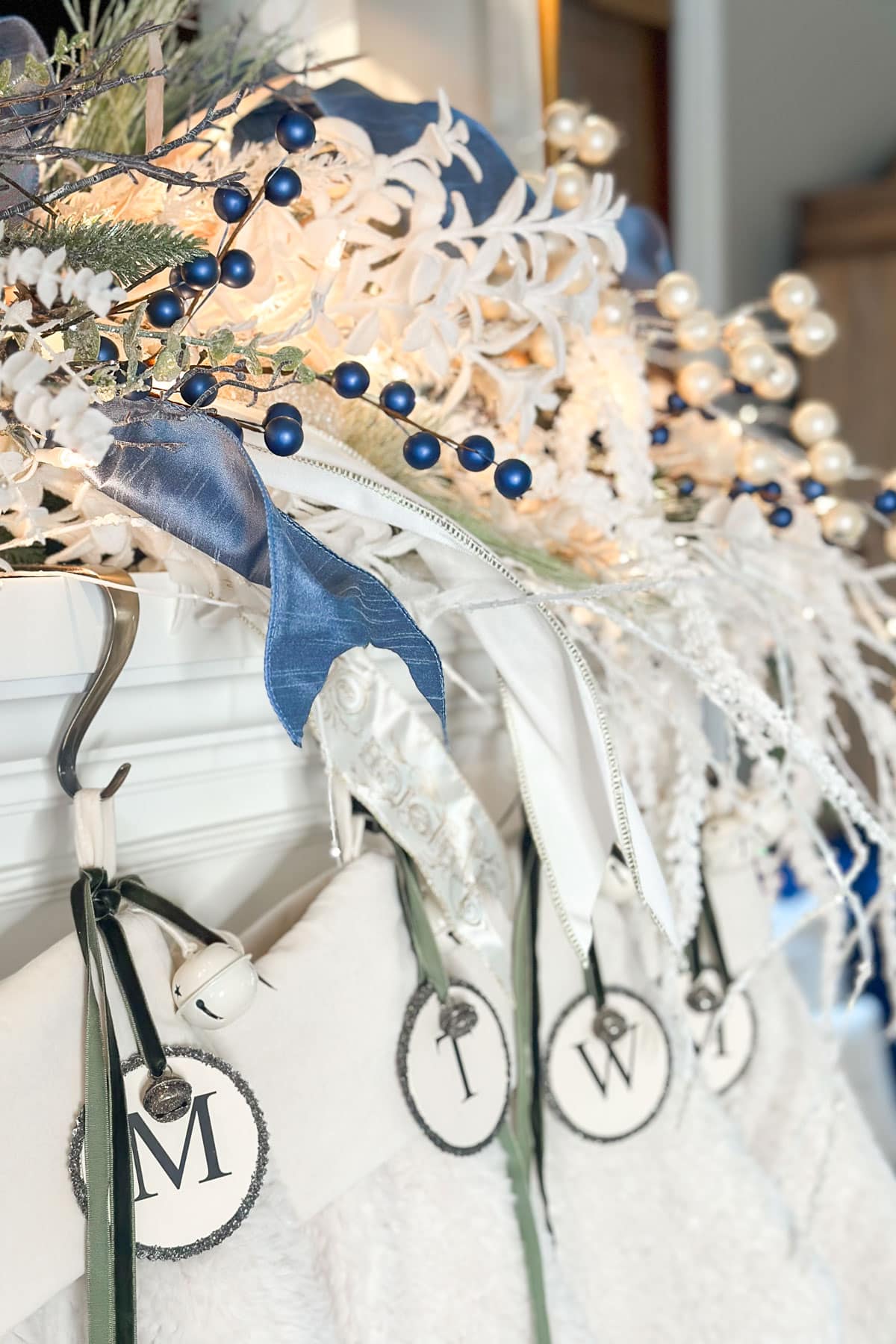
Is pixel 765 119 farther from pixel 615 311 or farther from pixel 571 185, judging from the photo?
pixel 615 311

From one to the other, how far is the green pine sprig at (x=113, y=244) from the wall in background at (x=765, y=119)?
40.5 inches

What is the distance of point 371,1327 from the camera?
469mm

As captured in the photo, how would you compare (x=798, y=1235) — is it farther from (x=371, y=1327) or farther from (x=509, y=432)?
(x=509, y=432)

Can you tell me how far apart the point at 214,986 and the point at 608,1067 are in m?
0.28

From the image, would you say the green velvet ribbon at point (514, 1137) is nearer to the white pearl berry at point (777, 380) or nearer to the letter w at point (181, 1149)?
the letter w at point (181, 1149)

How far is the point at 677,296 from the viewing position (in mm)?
690

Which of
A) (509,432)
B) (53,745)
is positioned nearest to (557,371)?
(509,432)

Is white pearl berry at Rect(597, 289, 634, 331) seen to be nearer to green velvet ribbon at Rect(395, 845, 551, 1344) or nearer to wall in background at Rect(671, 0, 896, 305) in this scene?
green velvet ribbon at Rect(395, 845, 551, 1344)

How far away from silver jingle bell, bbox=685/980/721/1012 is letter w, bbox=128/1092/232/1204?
332mm

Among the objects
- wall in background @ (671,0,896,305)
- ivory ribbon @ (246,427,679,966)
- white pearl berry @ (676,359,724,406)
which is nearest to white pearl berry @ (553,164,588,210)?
white pearl berry @ (676,359,724,406)

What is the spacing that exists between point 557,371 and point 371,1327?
0.42m

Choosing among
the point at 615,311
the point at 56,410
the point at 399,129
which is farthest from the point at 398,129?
the point at 56,410

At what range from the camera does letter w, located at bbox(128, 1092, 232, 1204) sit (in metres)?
0.40

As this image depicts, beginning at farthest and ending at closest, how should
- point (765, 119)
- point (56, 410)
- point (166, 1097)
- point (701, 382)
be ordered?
point (765, 119) → point (701, 382) → point (166, 1097) → point (56, 410)
